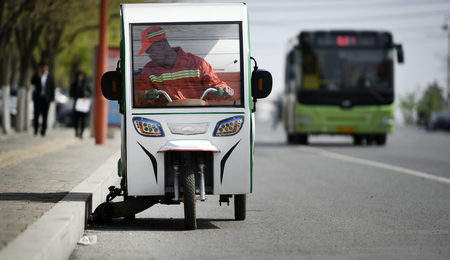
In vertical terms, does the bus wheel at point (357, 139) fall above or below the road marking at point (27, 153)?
below

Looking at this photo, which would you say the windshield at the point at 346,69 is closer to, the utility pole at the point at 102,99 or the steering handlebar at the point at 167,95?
the utility pole at the point at 102,99

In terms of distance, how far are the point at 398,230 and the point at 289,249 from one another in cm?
165

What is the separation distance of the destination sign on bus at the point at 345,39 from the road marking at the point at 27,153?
9.35 meters

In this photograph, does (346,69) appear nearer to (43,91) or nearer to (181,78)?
(43,91)

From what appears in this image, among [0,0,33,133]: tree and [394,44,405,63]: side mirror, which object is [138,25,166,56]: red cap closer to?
[0,0,33,133]: tree

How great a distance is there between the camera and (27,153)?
16.8 metres

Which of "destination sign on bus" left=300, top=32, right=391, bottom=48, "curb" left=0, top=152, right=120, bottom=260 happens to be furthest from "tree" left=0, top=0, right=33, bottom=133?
"curb" left=0, top=152, right=120, bottom=260

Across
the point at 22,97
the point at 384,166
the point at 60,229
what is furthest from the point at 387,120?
the point at 60,229

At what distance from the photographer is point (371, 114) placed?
90.7ft

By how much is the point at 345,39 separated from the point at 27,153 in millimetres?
13284

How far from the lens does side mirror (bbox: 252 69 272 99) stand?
8961 millimetres

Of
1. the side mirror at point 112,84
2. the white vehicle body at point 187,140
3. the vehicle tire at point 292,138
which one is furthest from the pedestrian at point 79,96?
the white vehicle body at point 187,140

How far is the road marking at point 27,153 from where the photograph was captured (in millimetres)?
14570

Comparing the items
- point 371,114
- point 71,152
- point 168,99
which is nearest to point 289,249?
point 168,99
